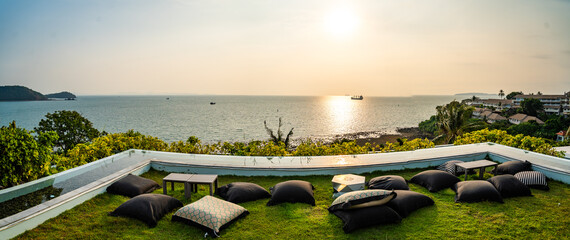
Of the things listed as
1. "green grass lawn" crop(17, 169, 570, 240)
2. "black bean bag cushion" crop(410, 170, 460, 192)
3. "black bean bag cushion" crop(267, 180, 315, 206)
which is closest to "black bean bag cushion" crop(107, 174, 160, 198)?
"green grass lawn" crop(17, 169, 570, 240)

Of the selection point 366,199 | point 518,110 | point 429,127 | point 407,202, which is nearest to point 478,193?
point 407,202

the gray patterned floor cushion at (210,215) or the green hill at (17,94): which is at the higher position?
the green hill at (17,94)

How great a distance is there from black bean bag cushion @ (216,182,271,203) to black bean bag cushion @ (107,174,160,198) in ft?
4.94

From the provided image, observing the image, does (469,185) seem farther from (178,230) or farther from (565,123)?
(565,123)

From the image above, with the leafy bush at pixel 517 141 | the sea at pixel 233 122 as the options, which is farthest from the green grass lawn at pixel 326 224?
the sea at pixel 233 122

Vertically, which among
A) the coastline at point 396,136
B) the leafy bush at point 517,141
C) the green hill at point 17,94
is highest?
the green hill at point 17,94

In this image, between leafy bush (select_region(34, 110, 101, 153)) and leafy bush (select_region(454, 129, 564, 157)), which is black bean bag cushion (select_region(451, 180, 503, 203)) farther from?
leafy bush (select_region(34, 110, 101, 153))

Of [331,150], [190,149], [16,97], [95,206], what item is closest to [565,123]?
[331,150]

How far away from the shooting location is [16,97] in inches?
6378

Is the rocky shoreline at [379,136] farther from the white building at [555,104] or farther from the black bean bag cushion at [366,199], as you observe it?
the white building at [555,104]

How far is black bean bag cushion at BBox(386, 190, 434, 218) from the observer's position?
16.2 feet

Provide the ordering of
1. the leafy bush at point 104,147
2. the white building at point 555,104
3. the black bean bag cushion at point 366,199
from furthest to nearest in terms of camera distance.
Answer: the white building at point 555,104 → the leafy bush at point 104,147 → the black bean bag cushion at point 366,199

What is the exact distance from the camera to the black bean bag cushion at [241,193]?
554cm

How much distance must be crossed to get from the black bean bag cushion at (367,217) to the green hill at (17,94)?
8391 inches
